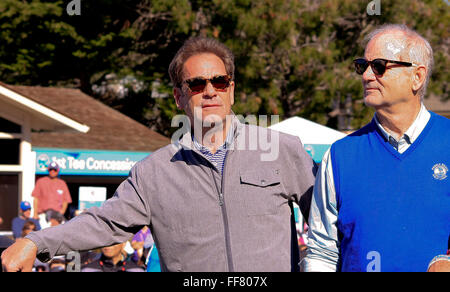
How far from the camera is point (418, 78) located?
3201mm

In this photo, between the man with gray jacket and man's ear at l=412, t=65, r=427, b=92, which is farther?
the man with gray jacket

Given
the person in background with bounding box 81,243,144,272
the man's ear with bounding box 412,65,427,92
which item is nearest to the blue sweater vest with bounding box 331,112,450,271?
the man's ear with bounding box 412,65,427,92

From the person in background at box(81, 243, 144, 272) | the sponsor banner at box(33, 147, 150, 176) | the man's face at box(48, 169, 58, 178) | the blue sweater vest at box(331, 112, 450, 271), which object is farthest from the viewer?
the sponsor banner at box(33, 147, 150, 176)

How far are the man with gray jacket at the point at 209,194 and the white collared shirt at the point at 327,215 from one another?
0.32 metres

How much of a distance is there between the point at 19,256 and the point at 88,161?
46.1ft

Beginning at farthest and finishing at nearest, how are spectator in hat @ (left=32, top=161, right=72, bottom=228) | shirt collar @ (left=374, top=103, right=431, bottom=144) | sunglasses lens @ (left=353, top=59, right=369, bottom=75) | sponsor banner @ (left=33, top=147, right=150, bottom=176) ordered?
sponsor banner @ (left=33, top=147, right=150, bottom=176) → spectator in hat @ (left=32, top=161, right=72, bottom=228) → sunglasses lens @ (left=353, top=59, right=369, bottom=75) → shirt collar @ (left=374, top=103, right=431, bottom=144)

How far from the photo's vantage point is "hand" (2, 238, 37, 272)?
10.5 feet

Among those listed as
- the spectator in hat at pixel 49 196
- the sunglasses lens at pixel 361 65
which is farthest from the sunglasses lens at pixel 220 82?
the spectator in hat at pixel 49 196

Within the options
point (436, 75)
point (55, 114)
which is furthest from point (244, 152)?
point (436, 75)

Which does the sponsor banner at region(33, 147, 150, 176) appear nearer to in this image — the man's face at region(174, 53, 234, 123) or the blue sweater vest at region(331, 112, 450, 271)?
the man's face at region(174, 53, 234, 123)

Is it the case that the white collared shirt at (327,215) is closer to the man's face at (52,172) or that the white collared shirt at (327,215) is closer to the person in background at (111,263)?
the person in background at (111,263)

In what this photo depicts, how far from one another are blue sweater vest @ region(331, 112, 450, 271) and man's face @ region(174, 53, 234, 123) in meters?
0.73

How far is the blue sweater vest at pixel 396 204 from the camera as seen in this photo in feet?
9.89

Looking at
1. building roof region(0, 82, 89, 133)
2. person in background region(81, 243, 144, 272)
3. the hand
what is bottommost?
person in background region(81, 243, 144, 272)
